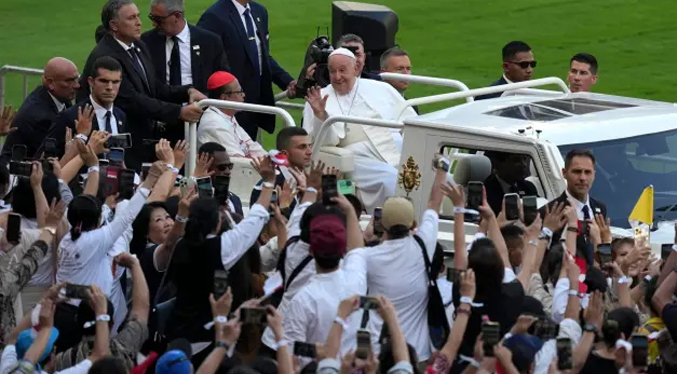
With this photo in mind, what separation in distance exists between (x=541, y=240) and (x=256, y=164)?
1641 mm

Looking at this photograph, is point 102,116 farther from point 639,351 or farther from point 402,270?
point 639,351

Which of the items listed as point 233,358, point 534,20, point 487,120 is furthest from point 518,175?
point 534,20

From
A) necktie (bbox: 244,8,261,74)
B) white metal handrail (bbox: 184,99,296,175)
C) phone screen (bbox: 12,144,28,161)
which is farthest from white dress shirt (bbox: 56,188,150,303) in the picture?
necktie (bbox: 244,8,261,74)

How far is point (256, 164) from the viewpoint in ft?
31.9

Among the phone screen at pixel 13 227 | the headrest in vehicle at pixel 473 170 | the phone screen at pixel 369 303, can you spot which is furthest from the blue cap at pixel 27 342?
the headrest in vehicle at pixel 473 170

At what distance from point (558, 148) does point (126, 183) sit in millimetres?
2573

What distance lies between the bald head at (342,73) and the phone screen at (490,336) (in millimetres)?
5065

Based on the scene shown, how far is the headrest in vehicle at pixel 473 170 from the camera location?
10.8 meters

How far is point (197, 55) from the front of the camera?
1288 centimetres

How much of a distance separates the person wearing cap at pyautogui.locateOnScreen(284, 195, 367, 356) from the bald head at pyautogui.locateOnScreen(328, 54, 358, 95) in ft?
13.1

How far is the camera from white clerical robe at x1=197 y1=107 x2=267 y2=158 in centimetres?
1206

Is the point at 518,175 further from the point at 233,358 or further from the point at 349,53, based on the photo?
the point at 233,358

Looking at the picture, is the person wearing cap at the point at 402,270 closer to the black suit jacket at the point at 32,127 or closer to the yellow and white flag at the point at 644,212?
the yellow and white flag at the point at 644,212

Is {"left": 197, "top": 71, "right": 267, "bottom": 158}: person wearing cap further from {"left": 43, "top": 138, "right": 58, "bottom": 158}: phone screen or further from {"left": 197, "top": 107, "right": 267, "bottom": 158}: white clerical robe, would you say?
{"left": 43, "top": 138, "right": 58, "bottom": 158}: phone screen
